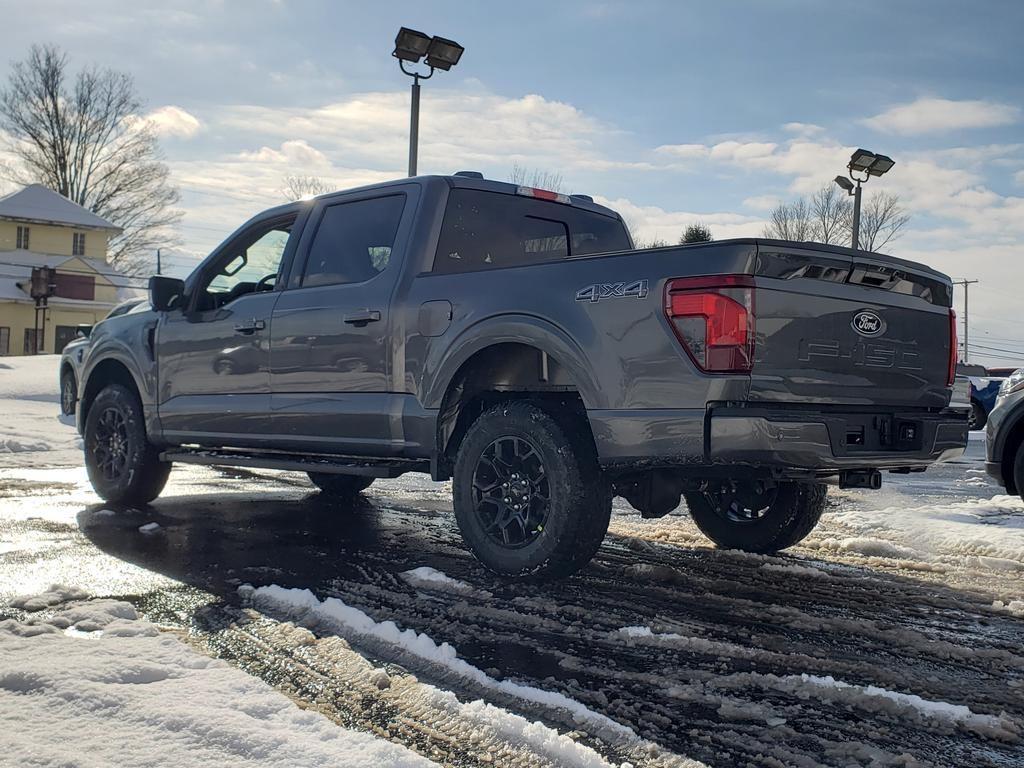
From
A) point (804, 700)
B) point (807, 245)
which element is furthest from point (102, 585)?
point (807, 245)

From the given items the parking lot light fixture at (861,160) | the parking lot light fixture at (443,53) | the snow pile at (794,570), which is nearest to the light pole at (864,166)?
the parking lot light fixture at (861,160)

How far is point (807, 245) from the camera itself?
4113 mm

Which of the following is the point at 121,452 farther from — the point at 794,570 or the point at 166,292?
the point at 794,570

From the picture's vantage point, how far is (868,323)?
4273 mm

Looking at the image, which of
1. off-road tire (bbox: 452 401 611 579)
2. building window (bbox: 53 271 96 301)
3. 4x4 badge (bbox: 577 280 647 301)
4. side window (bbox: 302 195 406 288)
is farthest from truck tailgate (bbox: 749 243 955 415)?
building window (bbox: 53 271 96 301)

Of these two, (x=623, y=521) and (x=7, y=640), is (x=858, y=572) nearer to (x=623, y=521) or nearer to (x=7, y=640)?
(x=623, y=521)

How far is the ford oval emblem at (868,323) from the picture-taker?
4.23 meters

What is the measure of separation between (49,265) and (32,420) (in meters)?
41.1

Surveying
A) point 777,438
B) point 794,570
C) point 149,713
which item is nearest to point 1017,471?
point 794,570

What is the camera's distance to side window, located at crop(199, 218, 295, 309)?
244 inches

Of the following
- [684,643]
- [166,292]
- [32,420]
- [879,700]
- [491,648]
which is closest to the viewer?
[879,700]

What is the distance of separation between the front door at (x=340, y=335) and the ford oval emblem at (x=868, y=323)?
2.34 metres

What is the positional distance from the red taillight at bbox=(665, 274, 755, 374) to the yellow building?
1998 inches

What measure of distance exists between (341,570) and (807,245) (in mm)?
2722
